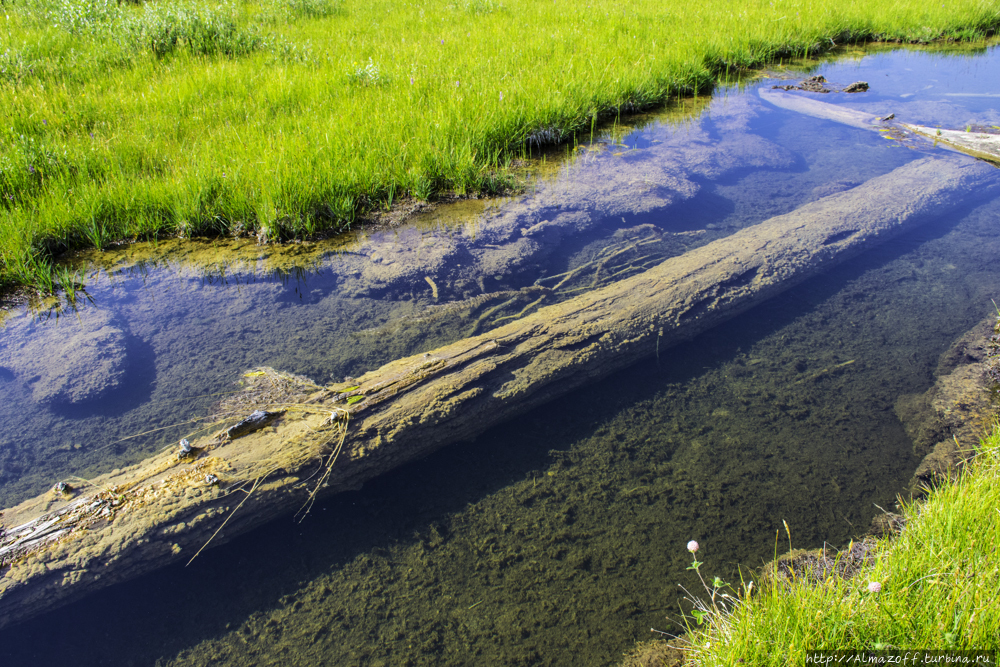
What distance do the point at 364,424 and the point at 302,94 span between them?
4.93 m

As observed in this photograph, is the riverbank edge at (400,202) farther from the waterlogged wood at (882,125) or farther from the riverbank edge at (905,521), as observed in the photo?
the riverbank edge at (905,521)

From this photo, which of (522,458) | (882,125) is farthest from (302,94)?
(882,125)

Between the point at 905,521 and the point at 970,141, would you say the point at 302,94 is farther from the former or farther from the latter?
the point at 970,141

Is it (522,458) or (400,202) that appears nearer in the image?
Result: (522,458)

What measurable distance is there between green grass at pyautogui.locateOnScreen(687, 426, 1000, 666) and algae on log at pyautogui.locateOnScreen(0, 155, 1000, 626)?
4.79 feet

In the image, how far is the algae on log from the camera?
2090mm

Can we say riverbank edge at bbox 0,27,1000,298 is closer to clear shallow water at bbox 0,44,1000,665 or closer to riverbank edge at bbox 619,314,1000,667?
clear shallow water at bbox 0,44,1000,665

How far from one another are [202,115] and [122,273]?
2507mm

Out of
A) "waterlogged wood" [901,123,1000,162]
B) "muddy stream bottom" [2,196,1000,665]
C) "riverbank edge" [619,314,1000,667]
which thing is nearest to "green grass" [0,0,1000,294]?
"muddy stream bottom" [2,196,1000,665]

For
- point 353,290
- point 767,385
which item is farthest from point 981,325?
point 353,290

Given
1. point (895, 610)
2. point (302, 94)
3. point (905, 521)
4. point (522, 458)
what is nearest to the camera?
point (895, 610)

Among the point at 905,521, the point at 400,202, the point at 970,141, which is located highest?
the point at 970,141

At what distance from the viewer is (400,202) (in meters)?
4.61

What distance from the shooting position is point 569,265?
3.89 meters
